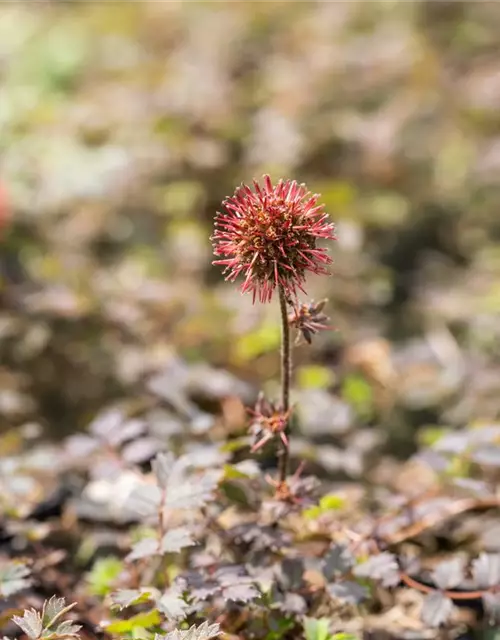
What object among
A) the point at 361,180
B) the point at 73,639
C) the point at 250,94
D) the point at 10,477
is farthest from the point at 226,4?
the point at 73,639

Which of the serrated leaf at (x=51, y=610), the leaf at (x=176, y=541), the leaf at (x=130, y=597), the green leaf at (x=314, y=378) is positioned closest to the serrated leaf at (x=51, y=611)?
the serrated leaf at (x=51, y=610)

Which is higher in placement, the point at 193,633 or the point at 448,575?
the point at 448,575

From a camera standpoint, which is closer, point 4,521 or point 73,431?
point 4,521

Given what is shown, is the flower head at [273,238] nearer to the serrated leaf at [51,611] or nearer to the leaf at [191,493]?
the leaf at [191,493]

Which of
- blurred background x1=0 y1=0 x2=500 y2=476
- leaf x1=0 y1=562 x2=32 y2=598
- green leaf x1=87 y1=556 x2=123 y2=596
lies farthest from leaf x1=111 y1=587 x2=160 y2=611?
blurred background x1=0 y1=0 x2=500 y2=476

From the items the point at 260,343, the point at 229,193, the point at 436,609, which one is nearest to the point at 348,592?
the point at 436,609

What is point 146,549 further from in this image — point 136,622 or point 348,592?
point 348,592

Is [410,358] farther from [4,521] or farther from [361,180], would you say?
[4,521]
